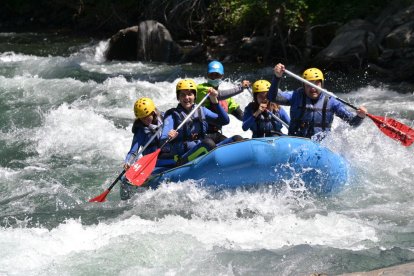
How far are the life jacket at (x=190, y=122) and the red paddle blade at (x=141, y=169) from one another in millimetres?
421

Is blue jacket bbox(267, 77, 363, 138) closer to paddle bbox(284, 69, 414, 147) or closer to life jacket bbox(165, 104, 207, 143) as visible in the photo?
paddle bbox(284, 69, 414, 147)

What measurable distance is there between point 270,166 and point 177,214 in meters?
1.11

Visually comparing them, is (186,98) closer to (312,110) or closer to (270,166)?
(270,166)

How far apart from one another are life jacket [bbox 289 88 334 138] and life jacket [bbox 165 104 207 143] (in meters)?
1.01

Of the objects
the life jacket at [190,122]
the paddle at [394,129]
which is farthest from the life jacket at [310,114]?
the life jacket at [190,122]

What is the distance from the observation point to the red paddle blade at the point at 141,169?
6.59 m

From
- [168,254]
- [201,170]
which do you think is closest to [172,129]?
[201,170]

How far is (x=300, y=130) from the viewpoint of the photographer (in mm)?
7000

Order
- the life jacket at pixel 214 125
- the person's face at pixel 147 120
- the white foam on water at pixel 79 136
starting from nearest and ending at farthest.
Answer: the person's face at pixel 147 120
the life jacket at pixel 214 125
the white foam on water at pixel 79 136

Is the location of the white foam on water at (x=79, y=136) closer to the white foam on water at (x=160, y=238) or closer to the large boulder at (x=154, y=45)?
the white foam on water at (x=160, y=238)

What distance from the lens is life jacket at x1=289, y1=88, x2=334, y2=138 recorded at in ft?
22.6

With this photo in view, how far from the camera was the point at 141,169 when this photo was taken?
664 cm

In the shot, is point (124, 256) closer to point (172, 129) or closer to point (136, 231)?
point (136, 231)

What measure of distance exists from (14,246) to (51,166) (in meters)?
3.24
